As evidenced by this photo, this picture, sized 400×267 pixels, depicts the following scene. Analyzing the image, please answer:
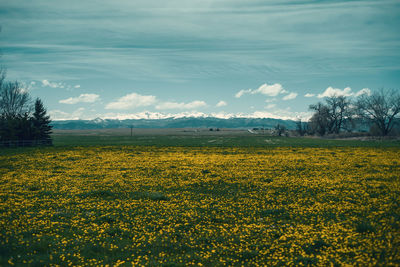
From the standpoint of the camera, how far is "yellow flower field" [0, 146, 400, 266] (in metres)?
8.88

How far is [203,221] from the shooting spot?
12.1 metres

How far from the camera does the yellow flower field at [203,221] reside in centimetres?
888

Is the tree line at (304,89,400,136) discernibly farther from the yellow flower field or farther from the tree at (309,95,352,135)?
the yellow flower field

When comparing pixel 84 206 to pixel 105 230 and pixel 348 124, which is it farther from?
pixel 348 124

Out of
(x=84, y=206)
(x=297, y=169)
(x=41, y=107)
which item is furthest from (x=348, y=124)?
(x=84, y=206)

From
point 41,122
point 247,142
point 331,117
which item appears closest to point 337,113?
point 331,117

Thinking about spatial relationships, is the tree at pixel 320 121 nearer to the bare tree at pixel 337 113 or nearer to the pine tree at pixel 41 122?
the bare tree at pixel 337 113

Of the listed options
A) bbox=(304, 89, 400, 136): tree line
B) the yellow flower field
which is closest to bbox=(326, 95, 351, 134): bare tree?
bbox=(304, 89, 400, 136): tree line

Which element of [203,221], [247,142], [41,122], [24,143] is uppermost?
[41,122]

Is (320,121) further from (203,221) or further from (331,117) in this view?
(203,221)

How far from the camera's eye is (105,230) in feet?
36.3

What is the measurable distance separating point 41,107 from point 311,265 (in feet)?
260

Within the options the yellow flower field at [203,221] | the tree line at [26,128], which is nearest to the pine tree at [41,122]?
the tree line at [26,128]

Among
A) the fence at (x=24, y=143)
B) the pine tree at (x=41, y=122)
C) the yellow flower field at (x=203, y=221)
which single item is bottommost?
the yellow flower field at (x=203, y=221)
